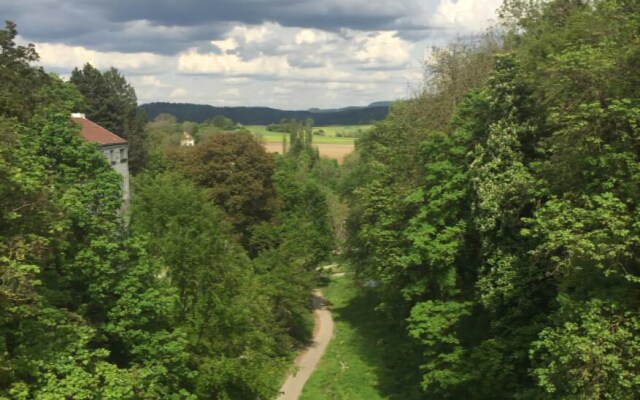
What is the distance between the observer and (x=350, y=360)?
34.7 m

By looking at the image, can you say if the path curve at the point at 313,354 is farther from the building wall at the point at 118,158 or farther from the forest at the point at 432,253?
the building wall at the point at 118,158

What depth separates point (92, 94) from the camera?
5206cm

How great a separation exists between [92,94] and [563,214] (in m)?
47.5

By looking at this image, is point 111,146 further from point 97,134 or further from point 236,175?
point 236,175

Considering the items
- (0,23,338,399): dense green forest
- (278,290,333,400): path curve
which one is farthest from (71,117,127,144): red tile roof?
(278,290,333,400): path curve

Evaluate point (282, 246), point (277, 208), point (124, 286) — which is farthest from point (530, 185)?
point (277, 208)

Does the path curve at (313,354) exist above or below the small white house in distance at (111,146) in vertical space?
below

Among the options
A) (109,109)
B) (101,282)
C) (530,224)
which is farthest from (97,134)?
(530,224)

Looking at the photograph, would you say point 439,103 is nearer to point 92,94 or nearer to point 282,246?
point 282,246

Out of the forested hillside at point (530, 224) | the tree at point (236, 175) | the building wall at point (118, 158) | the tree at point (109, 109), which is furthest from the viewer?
the tree at point (109, 109)

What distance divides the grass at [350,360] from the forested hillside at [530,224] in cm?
149

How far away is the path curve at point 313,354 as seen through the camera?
1180 inches

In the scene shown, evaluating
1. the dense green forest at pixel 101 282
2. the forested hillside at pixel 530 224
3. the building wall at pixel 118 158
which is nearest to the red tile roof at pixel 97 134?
the building wall at pixel 118 158

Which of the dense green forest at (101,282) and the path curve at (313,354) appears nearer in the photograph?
the dense green forest at (101,282)
